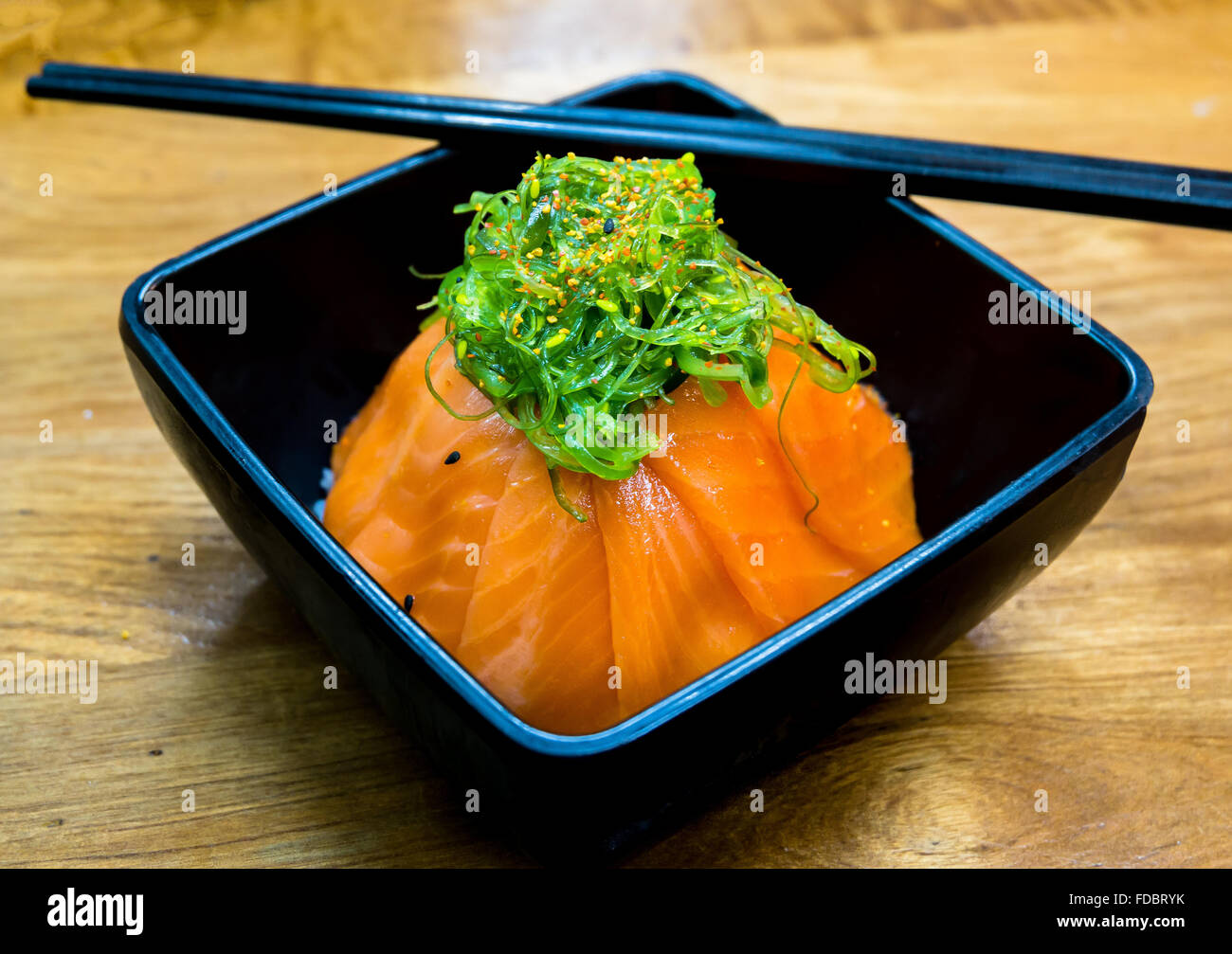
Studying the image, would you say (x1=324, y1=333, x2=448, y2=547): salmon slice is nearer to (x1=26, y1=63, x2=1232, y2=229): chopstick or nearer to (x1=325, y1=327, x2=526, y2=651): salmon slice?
(x1=325, y1=327, x2=526, y2=651): salmon slice

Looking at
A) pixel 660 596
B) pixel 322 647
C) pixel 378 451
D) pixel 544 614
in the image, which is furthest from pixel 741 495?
pixel 322 647

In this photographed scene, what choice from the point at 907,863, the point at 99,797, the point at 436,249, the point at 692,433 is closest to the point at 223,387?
the point at 436,249

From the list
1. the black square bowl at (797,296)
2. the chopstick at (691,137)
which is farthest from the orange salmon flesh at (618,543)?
the chopstick at (691,137)

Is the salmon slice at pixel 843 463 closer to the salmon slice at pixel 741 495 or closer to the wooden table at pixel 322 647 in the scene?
the salmon slice at pixel 741 495

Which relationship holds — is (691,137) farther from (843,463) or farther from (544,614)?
(544,614)
